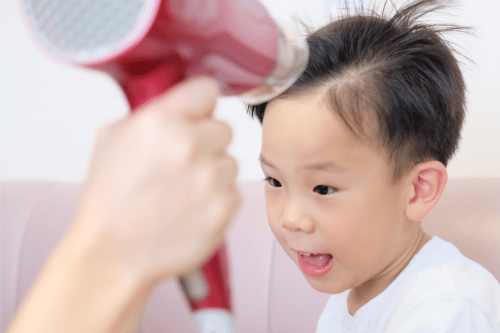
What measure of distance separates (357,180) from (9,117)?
1110 mm

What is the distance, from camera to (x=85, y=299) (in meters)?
0.25

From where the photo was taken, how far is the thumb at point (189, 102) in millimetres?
263

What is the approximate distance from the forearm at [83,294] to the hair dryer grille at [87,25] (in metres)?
0.11

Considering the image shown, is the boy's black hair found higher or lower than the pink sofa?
higher

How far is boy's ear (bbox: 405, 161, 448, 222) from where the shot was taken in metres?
0.64

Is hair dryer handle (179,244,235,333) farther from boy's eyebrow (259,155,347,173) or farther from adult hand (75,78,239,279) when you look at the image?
boy's eyebrow (259,155,347,173)

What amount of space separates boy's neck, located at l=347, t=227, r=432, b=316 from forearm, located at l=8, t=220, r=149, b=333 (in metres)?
0.51

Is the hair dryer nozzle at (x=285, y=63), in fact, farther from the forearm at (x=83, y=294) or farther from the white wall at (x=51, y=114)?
the white wall at (x=51, y=114)

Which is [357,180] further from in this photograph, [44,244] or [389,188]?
[44,244]

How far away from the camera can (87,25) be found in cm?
27

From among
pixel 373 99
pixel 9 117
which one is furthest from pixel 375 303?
pixel 9 117

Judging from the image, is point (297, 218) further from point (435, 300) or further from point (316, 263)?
point (435, 300)

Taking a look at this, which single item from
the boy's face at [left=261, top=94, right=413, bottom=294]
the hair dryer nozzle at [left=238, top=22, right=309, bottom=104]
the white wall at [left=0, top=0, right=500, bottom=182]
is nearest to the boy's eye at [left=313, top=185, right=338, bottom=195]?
the boy's face at [left=261, top=94, right=413, bottom=294]

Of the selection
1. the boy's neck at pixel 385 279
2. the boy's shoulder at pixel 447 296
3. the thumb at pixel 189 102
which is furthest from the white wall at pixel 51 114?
the thumb at pixel 189 102
